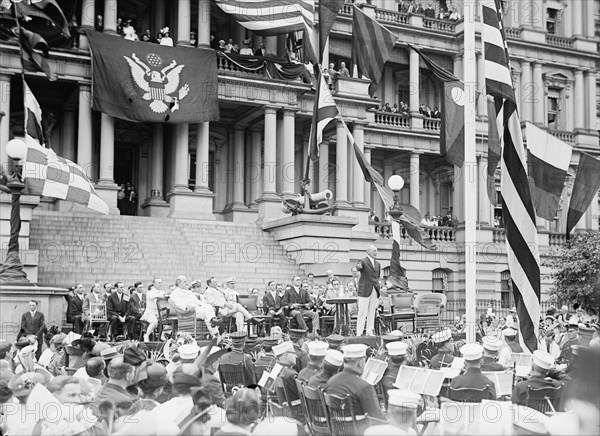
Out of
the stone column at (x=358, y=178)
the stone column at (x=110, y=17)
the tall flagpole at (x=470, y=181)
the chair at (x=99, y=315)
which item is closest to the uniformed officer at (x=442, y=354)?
the tall flagpole at (x=470, y=181)

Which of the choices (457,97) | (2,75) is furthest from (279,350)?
(2,75)

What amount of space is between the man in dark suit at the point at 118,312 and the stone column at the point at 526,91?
31959 mm

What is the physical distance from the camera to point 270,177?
1389 inches

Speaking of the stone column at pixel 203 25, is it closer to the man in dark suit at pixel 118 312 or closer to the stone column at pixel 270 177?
the stone column at pixel 270 177

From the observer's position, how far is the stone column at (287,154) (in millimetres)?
35594

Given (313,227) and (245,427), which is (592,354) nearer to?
(245,427)

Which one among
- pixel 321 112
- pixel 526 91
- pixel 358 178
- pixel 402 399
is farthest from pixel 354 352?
pixel 526 91

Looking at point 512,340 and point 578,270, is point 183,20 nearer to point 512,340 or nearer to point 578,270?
point 578,270

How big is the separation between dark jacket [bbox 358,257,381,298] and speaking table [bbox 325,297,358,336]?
969 millimetres

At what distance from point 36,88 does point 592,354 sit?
107ft

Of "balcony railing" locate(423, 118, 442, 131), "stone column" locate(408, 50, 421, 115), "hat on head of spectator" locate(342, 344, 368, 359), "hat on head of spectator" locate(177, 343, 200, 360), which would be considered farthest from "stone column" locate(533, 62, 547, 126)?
"hat on head of spectator" locate(177, 343, 200, 360)

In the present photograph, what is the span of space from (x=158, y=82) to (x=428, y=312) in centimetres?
1550

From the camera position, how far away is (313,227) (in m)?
30.5

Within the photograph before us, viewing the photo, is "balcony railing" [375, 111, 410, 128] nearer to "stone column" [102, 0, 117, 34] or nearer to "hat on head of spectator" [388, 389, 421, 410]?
"stone column" [102, 0, 117, 34]
